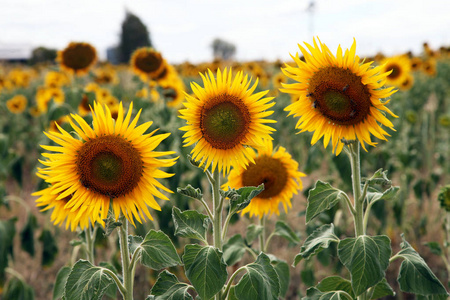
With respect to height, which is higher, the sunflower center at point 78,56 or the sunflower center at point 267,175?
the sunflower center at point 78,56

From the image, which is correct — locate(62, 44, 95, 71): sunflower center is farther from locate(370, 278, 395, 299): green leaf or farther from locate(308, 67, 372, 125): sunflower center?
locate(370, 278, 395, 299): green leaf

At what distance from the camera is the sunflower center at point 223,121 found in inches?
52.3

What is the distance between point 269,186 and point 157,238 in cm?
61

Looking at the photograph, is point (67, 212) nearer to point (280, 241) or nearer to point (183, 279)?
point (183, 279)

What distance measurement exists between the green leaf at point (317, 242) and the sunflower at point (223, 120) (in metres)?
0.33

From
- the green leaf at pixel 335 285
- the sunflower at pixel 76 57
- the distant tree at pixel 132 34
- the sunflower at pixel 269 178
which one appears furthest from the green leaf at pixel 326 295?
the distant tree at pixel 132 34

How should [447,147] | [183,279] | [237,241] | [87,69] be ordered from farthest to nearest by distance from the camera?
[447,147] < [87,69] < [183,279] < [237,241]

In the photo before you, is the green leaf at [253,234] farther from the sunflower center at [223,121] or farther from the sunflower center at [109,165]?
the sunflower center at [109,165]

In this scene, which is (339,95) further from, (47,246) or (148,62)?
(148,62)

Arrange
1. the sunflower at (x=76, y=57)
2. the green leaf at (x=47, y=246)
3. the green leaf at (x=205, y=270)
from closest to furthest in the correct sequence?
the green leaf at (x=205, y=270), the green leaf at (x=47, y=246), the sunflower at (x=76, y=57)

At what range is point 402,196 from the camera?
3350mm

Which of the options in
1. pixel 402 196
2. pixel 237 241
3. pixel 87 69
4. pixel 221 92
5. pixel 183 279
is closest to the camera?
pixel 221 92

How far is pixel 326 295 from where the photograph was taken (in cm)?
139

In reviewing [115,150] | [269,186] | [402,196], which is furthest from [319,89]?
[402,196]
